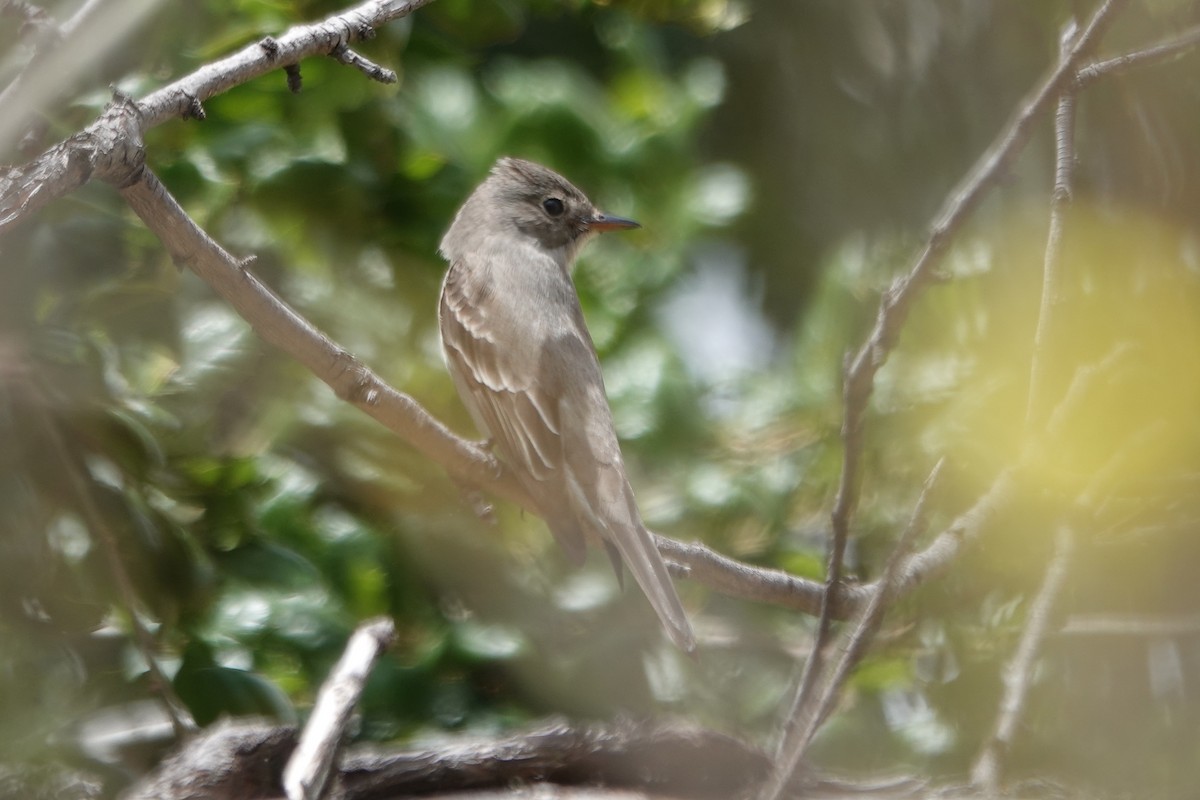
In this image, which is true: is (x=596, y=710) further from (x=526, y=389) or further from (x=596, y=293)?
(x=596, y=293)

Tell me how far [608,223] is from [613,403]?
24.1 inches

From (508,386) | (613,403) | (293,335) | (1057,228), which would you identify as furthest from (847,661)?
(613,403)

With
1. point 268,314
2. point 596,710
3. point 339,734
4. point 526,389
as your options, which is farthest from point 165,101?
point 596,710

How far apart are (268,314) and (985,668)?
2.27m

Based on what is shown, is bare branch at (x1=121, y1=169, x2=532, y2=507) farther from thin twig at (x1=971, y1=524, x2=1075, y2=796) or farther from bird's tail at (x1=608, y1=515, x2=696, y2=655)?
thin twig at (x1=971, y1=524, x2=1075, y2=796)

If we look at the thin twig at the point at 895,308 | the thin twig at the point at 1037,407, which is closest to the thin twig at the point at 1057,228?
the thin twig at the point at 1037,407

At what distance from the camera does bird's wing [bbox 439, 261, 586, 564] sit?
3.43 meters

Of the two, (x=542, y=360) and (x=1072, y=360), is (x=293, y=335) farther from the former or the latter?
(x=1072, y=360)

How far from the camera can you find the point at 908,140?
4891 mm

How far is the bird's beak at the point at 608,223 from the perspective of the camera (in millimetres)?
4250

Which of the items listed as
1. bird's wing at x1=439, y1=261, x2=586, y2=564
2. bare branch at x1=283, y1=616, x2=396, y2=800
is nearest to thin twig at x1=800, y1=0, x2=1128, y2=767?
bare branch at x1=283, y1=616, x2=396, y2=800

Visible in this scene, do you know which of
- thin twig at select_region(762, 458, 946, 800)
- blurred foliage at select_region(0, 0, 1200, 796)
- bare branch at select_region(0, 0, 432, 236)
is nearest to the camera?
bare branch at select_region(0, 0, 432, 236)

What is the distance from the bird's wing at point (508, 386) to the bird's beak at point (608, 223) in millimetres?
463

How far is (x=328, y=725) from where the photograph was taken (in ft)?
7.82
